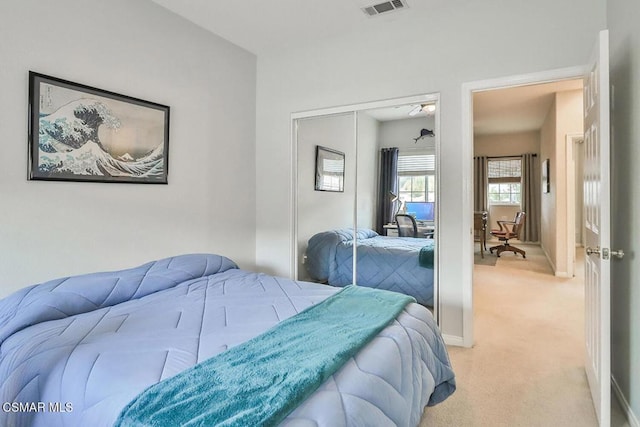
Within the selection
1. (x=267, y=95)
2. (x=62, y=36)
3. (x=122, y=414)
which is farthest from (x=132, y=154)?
(x=122, y=414)

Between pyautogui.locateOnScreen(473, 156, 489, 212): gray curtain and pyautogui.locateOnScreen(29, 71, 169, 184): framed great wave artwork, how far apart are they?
26.7ft

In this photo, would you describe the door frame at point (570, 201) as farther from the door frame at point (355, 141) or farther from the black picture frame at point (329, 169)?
the black picture frame at point (329, 169)

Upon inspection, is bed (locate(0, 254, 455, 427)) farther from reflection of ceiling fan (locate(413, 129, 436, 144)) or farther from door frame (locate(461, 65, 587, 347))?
reflection of ceiling fan (locate(413, 129, 436, 144))

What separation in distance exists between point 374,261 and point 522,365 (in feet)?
4.73

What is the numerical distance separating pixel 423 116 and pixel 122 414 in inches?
116

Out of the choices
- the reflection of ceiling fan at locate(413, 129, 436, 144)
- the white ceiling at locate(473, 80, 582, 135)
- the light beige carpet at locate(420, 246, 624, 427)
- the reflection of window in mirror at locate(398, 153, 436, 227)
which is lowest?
the light beige carpet at locate(420, 246, 624, 427)

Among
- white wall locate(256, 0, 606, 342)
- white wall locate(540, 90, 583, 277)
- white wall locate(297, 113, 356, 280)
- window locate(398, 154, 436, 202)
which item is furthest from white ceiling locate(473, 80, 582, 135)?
white wall locate(297, 113, 356, 280)

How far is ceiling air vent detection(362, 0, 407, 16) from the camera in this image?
9.32ft

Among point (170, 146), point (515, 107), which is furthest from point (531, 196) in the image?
point (170, 146)

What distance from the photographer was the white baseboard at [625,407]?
1.80 m

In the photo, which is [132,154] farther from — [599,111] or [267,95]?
[599,111]

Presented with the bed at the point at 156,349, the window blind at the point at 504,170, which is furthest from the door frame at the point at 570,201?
the bed at the point at 156,349

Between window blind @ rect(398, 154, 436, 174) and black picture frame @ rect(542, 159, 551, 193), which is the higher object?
black picture frame @ rect(542, 159, 551, 193)

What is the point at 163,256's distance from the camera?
2896mm
